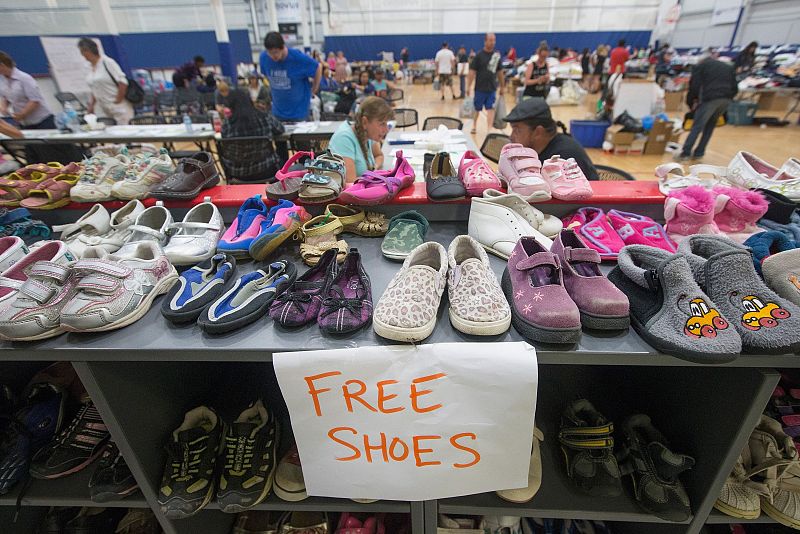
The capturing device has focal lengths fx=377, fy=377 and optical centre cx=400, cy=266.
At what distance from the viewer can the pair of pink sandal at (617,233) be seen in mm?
1168

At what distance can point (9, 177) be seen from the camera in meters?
1.59

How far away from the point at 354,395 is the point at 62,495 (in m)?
1.05

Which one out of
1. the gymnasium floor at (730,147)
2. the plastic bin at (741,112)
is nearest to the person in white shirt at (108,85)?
the gymnasium floor at (730,147)

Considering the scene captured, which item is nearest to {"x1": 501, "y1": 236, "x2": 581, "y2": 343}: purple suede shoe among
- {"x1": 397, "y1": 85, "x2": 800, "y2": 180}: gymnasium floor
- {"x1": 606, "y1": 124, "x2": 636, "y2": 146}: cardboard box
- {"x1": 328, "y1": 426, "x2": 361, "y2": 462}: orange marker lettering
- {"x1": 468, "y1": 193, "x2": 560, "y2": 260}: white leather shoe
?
{"x1": 468, "y1": 193, "x2": 560, "y2": 260}: white leather shoe

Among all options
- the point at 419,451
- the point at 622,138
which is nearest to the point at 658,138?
the point at 622,138

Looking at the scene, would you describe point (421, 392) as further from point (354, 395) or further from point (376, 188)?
point (376, 188)

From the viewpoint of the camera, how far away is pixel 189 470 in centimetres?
112

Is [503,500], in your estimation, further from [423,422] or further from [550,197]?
[550,197]

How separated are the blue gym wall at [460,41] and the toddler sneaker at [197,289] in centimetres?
1881

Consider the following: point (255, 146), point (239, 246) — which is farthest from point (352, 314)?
point (255, 146)

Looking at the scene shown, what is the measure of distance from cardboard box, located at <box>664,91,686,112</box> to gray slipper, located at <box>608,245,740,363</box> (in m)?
11.4

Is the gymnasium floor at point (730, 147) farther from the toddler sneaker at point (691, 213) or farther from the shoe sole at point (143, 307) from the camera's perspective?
the shoe sole at point (143, 307)

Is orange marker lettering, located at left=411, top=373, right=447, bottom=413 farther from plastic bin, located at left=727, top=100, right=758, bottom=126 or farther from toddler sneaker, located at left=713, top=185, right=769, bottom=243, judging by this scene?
plastic bin, located at left=727, top=100, right=758, bottom=126

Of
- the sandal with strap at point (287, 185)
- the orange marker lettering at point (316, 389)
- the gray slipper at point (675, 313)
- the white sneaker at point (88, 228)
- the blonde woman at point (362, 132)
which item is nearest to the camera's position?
the gray slipper at point (675, 313)
